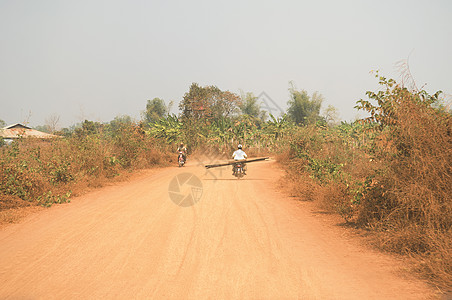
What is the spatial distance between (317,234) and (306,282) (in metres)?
2.74

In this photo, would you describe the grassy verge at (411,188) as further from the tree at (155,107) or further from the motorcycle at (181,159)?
the tree at (155,107)

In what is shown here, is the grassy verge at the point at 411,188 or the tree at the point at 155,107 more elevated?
the tree at the point at 155,107

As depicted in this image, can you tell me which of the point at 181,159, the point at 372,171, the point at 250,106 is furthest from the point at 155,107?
the point at 372,171

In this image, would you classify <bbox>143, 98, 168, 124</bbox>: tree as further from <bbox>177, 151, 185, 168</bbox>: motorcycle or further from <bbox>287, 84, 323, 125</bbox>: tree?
<bbox>177, 151, 185, 168</bbox>: motorcycle

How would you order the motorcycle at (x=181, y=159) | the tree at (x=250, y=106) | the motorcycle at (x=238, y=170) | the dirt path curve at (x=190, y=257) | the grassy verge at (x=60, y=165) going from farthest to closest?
the tree at (x=250, y=106) < the motorcycle at (x=181, y=159) < the motorcycle at (x=238, y=170) < the grassy verge at (x=60, y=165) < the dirt path curve at (x=190, y=257)

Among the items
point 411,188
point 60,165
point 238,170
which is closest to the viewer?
point 411,188

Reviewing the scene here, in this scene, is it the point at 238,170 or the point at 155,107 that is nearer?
the point at 238,170

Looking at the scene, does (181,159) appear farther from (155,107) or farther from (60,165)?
(155,107)

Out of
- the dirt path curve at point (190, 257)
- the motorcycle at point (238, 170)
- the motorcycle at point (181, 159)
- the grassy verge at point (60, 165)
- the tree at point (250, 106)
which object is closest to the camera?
the dirt path curve at point (190, 257)

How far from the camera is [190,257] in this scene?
19.2 feet

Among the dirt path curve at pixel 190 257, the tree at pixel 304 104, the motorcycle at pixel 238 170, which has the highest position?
the tree at pixel 304 104

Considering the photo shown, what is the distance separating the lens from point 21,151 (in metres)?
12.9

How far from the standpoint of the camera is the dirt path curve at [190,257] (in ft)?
15.1

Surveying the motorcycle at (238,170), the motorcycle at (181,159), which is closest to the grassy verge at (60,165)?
the motorcycle at (181,159)
